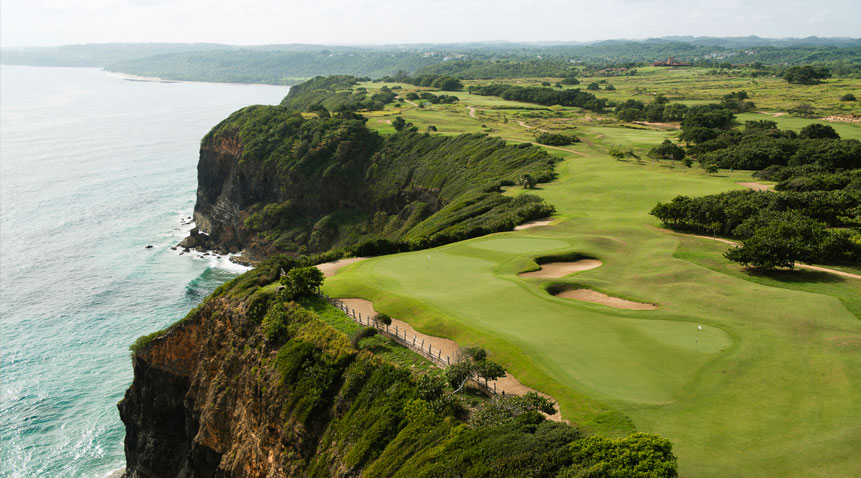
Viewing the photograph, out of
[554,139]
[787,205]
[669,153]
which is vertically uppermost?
[554,139]

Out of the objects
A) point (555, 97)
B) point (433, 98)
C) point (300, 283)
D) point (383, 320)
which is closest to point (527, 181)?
point (300, 283)

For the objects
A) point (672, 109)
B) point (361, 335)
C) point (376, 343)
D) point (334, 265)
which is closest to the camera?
point (376, 343)

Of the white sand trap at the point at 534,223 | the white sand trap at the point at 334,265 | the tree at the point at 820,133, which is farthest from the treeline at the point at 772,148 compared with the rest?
the white sand trap at the point at 334,265

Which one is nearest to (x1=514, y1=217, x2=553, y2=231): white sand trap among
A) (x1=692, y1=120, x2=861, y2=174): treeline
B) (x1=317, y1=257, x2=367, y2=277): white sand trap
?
(x1=317, y1=257, x2=367, y2=277): white sand trap

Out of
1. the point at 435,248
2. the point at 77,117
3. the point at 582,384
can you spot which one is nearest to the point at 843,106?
the point at 435,248

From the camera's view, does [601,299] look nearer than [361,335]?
No

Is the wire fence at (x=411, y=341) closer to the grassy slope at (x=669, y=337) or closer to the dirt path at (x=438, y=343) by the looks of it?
the dirt path at (x=438, y=343)

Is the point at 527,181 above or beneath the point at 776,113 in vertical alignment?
beneath

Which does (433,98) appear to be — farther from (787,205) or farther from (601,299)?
(601,299)

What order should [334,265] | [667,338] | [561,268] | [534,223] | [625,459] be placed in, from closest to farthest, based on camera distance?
1. [625,459]
2. [667,338]
3. [561,268]
4. [334,265]
5. [534,223]
